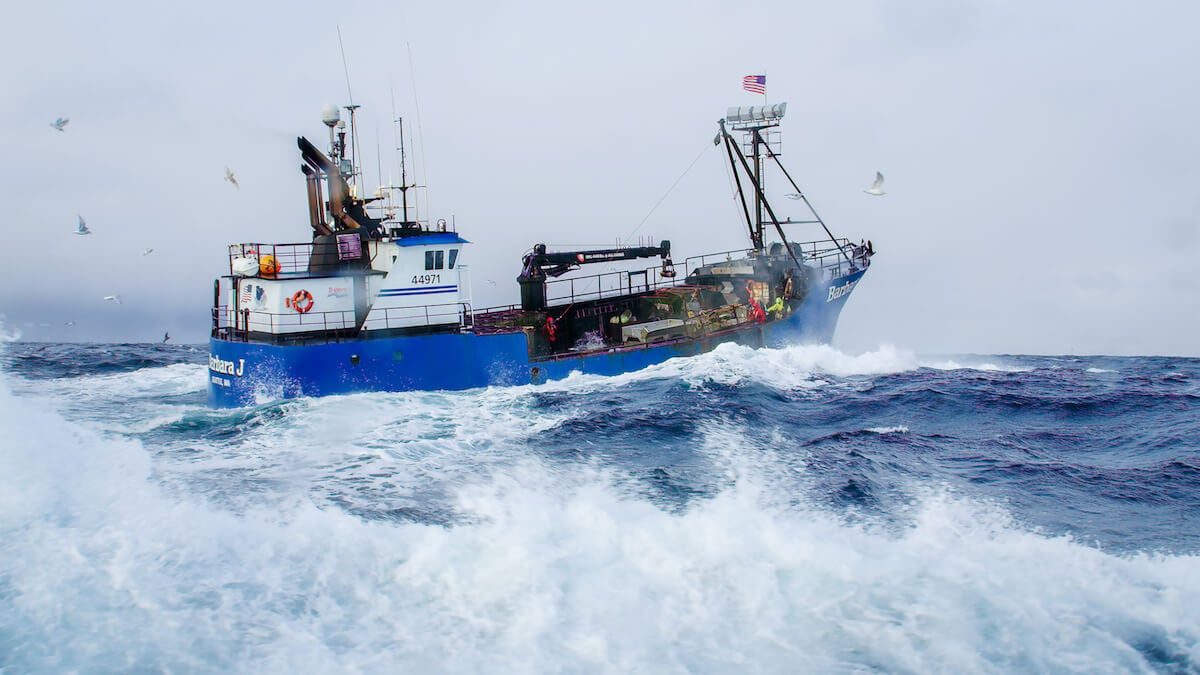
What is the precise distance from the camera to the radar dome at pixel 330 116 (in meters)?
21.9

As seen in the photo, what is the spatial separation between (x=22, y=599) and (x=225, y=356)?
1372 cm

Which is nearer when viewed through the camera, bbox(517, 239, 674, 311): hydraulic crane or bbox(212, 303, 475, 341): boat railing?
bbox(212, 303, 475, 341): boat railing

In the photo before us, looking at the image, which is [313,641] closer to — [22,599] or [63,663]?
[63,663]

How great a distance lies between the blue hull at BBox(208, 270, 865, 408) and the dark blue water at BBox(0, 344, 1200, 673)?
330 cm

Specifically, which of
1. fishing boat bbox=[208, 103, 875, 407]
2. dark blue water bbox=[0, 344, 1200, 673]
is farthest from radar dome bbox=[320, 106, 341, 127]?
dark blue water bbox=[0, 344, 1200, 673]

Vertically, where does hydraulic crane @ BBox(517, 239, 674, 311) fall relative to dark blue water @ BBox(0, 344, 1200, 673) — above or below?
above

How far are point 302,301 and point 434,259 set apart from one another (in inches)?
136

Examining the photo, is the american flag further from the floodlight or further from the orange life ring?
the orange life ring

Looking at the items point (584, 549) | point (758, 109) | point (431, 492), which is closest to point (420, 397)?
point (431, 492)

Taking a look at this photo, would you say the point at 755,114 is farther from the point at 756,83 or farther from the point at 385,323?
the point at 385,323

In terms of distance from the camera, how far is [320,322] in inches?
823

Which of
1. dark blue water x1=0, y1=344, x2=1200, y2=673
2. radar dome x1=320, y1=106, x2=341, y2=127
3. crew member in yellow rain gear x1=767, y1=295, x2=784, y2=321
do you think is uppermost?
radar dome x1=320, y1=106, x2=341, y2=127

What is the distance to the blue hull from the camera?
63.8 ft

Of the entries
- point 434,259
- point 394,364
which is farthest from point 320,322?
point 434,259
